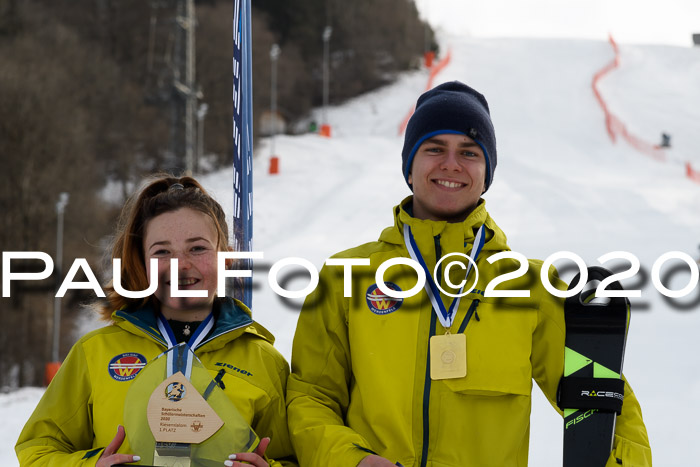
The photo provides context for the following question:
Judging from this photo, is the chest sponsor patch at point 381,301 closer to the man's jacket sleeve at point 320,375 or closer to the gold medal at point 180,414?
the man's jacket sleeve at point 320,375

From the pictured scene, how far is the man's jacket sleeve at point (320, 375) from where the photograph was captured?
221 cm

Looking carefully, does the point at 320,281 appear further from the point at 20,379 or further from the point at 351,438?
the point at 20,379

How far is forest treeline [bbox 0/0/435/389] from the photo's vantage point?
78.9 feet

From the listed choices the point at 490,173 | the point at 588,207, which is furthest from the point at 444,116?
the point at 588,207

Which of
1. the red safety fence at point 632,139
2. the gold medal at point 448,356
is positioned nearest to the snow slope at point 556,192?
the red safety fence at point 632,139

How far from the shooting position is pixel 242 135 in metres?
2.96

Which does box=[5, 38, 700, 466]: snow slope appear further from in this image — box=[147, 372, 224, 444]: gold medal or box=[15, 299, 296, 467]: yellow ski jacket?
box=[147, 372, 224, 444]: gold medal

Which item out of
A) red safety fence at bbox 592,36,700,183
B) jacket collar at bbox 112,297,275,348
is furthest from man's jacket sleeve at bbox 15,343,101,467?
red safety fence at bbox 592,36,700,183

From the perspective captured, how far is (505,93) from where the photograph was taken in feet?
107

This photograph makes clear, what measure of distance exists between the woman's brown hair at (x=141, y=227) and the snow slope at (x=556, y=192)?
25.3 inches

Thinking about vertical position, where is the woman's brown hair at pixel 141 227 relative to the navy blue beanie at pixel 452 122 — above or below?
below

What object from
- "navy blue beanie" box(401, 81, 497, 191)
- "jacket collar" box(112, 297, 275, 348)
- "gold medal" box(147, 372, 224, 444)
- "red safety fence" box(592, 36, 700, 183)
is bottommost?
"gold medal" box(147, 372, 224, 444)

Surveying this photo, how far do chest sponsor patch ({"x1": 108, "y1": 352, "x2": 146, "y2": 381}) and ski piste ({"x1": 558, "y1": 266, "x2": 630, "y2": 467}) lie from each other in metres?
1.19

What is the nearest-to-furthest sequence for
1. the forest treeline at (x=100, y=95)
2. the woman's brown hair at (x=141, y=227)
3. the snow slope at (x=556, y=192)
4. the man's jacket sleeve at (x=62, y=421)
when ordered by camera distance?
1. the man's jacket sleeve at (x=62, y=421)
2. the woman's brown hair at (x=141, y=227)
3. the snow slope at (x=556, y=192)
4. the forest treeline at (x=100, y=95)
